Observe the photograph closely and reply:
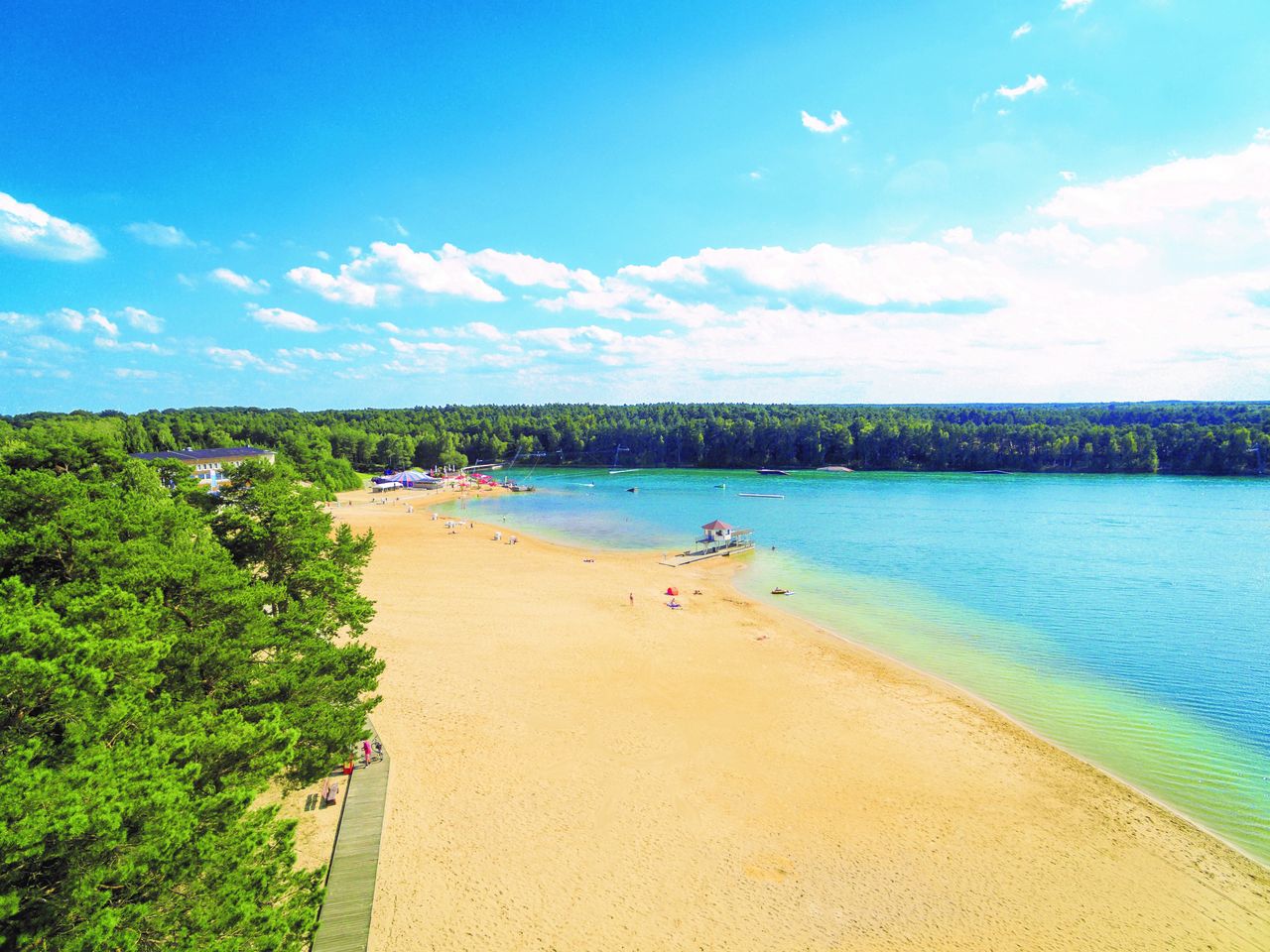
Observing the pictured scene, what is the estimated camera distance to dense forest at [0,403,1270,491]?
94.8 meters

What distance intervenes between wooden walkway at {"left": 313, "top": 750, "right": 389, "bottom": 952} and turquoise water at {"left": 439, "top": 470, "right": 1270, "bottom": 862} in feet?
60.8

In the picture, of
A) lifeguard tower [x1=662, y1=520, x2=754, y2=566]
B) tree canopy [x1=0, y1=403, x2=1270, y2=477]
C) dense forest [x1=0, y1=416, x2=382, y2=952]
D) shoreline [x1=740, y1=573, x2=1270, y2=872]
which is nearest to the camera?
dense forest [x1=0, y1=416, x2=382, y2=952]

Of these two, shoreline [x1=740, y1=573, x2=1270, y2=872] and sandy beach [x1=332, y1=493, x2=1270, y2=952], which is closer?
sandy beach [x1=332, y1=493, x2=1270, y2=952]

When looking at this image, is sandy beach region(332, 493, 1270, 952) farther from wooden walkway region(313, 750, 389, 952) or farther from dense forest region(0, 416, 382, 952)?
dense forest region(0, 416, 382, 952)

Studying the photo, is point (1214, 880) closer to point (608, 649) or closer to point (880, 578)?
point (608, 649)

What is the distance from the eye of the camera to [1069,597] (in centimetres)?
→ 3209

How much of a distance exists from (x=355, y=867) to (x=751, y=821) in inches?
328

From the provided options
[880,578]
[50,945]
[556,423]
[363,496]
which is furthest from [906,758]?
[556,423]

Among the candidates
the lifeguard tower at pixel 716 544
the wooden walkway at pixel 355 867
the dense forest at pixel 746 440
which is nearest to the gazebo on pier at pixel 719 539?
the lifeguard tower at pixel 716 544

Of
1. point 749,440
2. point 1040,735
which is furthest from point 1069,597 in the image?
point 749,440

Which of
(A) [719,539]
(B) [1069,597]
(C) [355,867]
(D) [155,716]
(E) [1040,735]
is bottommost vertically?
(E) [1040,735]

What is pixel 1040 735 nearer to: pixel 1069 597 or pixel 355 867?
pixel 1069 597

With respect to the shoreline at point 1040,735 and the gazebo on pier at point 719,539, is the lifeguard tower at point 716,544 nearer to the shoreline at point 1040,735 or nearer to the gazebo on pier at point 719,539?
the gazebo on pier at point 719,539

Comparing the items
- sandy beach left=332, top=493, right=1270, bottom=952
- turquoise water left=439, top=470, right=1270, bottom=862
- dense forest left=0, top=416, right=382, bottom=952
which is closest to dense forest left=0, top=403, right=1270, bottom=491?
turquoise water left=439, top=470, right=1270, bottom=862
